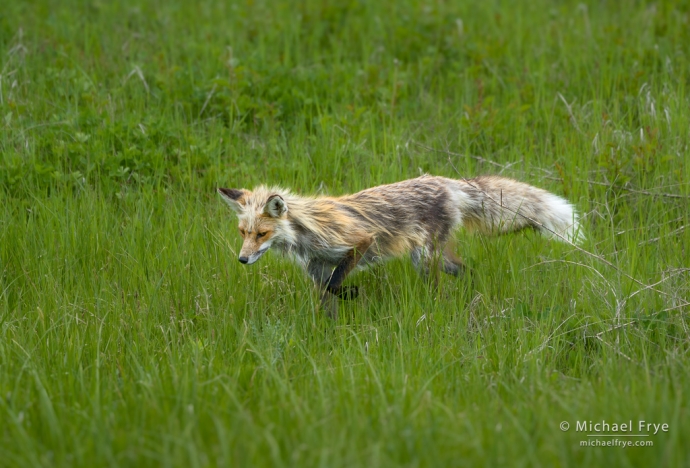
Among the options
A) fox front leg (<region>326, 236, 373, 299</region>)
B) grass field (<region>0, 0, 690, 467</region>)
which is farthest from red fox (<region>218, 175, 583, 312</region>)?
grass field (<region>0, 0, 690, 467</region>)

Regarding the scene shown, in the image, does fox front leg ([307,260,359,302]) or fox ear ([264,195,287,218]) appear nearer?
fox ear ([264,195,287,218])

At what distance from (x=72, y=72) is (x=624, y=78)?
7.25 m

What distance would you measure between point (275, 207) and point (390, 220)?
47.8 inches

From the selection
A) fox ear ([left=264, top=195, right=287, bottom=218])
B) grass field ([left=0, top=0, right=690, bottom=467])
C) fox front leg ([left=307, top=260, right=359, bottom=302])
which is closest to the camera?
grass field ([left=0, top=0, right=690, bottom=467])

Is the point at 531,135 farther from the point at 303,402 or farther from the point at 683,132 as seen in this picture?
the point at 303,402

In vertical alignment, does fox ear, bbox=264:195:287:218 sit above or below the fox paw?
above

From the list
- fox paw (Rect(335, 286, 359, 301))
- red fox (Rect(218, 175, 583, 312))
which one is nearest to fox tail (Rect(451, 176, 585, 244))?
red fox (Rect(218, 175, 583, 312))

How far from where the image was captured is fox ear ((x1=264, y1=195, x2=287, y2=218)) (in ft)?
19.7

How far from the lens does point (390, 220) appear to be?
22.2 ft

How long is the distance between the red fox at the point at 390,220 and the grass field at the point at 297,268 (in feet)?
0.67

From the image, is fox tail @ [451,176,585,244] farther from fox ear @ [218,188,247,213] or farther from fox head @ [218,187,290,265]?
fox ear @ [218,188,247,213]

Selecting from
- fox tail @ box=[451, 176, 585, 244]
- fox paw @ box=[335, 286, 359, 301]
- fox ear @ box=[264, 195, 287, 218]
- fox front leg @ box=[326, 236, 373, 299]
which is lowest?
fox paw @ box=[335, 286, 359, 301]

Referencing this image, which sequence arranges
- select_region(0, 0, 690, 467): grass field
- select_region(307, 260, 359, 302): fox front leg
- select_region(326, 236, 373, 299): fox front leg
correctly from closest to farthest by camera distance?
select_region(0, 0, 690, 467): grass field, select_region(326, 236, 373, 299): fox front leg, select_region(307, 260, 359, 302): fox front leg

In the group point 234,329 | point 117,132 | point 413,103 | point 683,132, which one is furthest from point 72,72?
point 683,132
